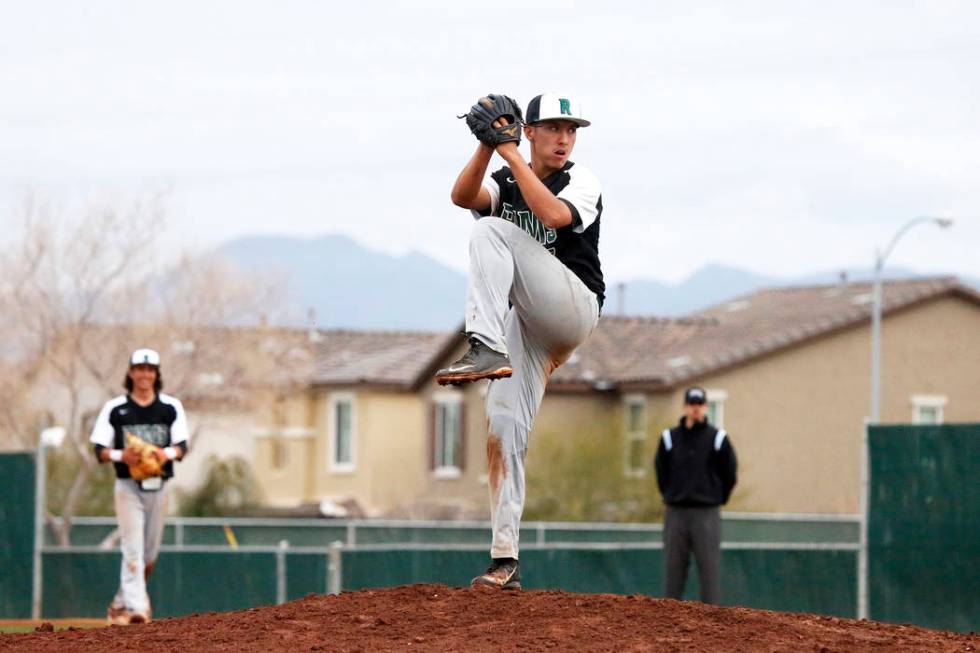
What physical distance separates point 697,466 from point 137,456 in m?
4.48

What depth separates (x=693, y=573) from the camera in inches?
634

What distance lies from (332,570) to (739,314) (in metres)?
30.2

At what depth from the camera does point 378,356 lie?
49.1 metres

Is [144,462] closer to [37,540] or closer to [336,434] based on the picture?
[37,540]

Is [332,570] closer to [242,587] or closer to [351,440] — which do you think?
[242,587]

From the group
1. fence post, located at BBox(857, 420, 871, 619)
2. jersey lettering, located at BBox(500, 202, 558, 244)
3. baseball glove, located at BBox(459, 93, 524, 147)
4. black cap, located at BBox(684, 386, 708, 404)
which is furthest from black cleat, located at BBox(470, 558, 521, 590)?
fence post, located at BBox(857, 420, 871, 619)

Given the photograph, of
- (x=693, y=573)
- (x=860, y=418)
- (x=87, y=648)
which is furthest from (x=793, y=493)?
(x=87, y=648)

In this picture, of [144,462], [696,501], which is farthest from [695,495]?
[144,462]

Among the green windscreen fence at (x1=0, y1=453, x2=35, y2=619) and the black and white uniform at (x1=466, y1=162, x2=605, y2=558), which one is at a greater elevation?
the black and white uniform at (x1=466, y1=162, x2=605, y2=558)

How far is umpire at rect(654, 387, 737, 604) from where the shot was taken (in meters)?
14.1

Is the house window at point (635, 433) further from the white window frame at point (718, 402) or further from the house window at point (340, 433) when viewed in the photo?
the house window at point (340, 433)

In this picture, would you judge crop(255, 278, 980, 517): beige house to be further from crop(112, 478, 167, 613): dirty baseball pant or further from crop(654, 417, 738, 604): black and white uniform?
crop(112, 478, 167, 613): dirty baseball pant

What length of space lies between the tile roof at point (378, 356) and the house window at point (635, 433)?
14.8 ft

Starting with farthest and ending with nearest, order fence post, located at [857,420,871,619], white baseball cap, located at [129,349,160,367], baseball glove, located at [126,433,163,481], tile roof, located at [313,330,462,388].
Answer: tile roof, located at [313,330,462,388] < fence post, located at [857,420,871,619] < white baseball cap, located at [129,349,160,367] < baseball glove, located at [126,433,163,481]
